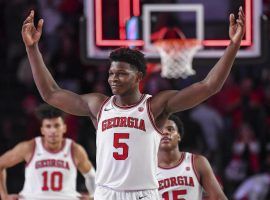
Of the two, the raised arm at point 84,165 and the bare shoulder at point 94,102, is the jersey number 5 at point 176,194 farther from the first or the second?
the raised arm at point 84,165

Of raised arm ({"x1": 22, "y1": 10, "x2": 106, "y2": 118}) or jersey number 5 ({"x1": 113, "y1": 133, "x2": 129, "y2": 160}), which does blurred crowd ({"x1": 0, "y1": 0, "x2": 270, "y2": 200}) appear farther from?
jersey number 5 ({"x1": 113, "y1": 133, "x2": 129, "y2": 160})

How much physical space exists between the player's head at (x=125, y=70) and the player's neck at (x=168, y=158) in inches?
64.1

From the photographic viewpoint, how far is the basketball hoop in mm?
9070

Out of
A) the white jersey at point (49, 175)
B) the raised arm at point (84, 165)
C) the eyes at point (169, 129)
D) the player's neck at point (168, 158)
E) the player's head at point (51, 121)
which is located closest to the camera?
the eyes at point (169, 129)

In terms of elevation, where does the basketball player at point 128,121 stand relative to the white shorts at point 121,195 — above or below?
above

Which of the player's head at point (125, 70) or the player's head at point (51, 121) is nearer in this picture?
the player's head at point (125, 70)

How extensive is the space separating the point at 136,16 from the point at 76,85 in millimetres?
3564

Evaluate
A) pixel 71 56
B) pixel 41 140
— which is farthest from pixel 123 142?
pixel 71 56

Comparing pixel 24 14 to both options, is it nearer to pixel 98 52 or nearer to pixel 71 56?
pixel 71 56

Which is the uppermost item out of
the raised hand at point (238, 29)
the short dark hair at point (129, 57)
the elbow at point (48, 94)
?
Answer: the raised hand at point (238, 29)

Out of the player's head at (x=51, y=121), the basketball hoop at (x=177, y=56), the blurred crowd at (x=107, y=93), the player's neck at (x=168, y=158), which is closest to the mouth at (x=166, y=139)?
the player's neck at (x=168, y=158)

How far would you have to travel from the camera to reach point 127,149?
5598 mm

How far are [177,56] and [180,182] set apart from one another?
2295mm

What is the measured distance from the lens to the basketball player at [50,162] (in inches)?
338
